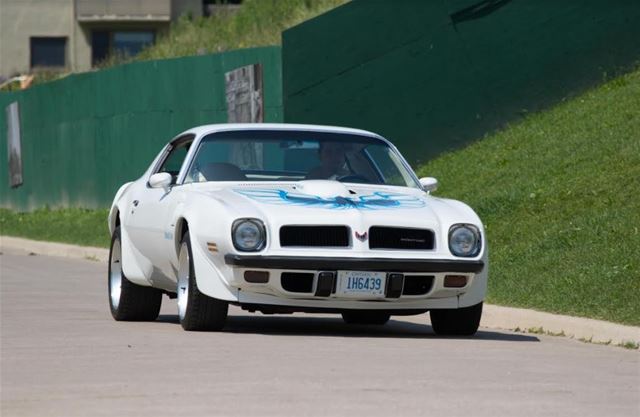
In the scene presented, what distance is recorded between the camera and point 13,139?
125 ft

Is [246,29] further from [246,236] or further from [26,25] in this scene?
[26,25]

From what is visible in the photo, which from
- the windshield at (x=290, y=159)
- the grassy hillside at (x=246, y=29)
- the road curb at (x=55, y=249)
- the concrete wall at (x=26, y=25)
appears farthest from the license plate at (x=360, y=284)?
the concrete wall at (x=26, y=25)

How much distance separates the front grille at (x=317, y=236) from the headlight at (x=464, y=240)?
0.71 meters

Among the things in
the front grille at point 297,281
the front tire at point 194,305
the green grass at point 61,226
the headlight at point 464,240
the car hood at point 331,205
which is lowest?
the green grass at point 61,226

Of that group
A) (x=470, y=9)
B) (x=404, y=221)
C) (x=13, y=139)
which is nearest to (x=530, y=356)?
(x=404, y=221)

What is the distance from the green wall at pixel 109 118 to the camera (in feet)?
90.0

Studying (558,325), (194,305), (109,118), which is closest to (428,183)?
(558,325)

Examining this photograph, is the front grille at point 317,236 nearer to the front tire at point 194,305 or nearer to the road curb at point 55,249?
the front tire at point 194,305

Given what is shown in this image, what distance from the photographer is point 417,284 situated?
11.7 meters

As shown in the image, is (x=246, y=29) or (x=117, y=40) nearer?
(x=246, y=29)

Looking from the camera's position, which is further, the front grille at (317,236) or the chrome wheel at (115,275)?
the chrome wheel at (115,275)

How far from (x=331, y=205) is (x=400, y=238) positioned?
0.50 meters

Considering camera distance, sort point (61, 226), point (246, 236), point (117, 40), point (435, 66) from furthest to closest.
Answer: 1. point (117, 40)
2. point (61, 226)
3. point (435, 66)
4. point (246, 236)

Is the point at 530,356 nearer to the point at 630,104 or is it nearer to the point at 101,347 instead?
Answer: the point at 101,347
